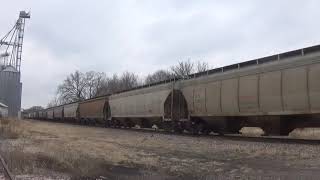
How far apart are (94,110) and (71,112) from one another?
14790 mm

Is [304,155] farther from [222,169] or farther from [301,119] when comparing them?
[301,119]

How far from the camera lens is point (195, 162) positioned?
13.7 meters

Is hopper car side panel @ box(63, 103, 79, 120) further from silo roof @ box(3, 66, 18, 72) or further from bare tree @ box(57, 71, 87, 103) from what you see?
bare tree @ box(57, 71, 87, 103)

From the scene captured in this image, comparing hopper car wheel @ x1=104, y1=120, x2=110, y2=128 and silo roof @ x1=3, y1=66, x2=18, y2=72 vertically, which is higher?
silo roof @ x1=3, y1=66, x2=18, y2=72

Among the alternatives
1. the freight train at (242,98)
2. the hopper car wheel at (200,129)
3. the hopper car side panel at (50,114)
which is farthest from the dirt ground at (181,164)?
the hopper car side panel at (50,114)

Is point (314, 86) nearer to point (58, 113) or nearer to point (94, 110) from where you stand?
point (94, 110)

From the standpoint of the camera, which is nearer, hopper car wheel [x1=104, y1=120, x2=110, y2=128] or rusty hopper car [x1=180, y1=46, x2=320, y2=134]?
rusty hopper car [x1=180, y1=46, x2=320, y2=134]

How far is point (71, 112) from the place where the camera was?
224 ft

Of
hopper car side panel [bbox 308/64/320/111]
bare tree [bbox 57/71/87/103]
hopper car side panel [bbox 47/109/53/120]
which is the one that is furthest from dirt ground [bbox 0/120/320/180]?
bare tree [bbox 57/71/87/103]

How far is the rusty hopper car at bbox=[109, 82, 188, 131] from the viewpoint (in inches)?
1234

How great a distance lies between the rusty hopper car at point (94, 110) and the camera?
50.2 m

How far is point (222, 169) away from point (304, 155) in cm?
302

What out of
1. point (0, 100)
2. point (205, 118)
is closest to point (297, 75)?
point (205, 118)

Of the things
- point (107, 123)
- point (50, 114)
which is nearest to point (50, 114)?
point (50, 114)
